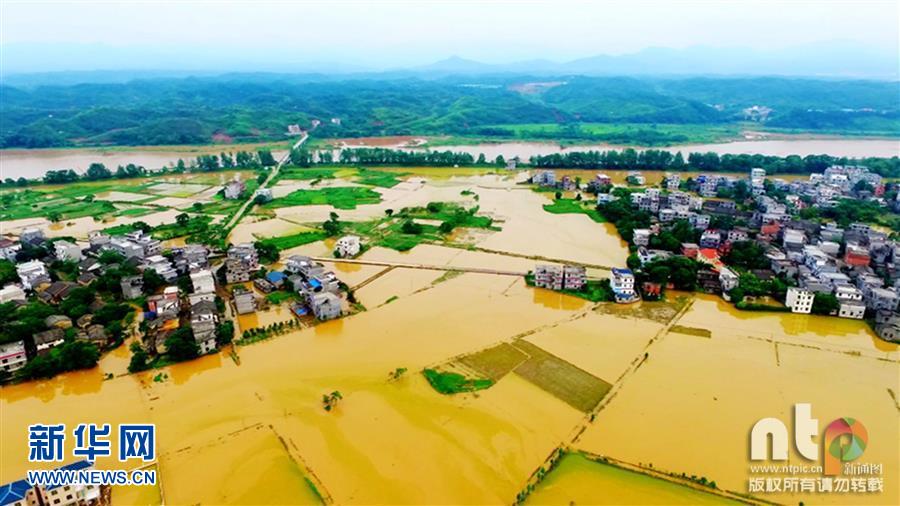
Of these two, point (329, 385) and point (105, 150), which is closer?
point (329, 385)

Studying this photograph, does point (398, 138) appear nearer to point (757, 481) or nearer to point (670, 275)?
point (670, 275)

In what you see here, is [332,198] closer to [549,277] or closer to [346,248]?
[346,248]

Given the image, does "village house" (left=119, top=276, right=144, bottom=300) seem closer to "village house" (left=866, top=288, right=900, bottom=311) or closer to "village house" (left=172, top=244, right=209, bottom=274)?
"village house" (left=172, top=244, right=209, bottom=274)

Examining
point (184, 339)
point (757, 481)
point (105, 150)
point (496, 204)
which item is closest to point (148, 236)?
point (184, 339)

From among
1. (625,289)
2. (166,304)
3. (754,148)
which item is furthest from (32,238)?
(754,148)

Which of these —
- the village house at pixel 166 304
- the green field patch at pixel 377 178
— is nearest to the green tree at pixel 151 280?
the village house at pixel 166 304
